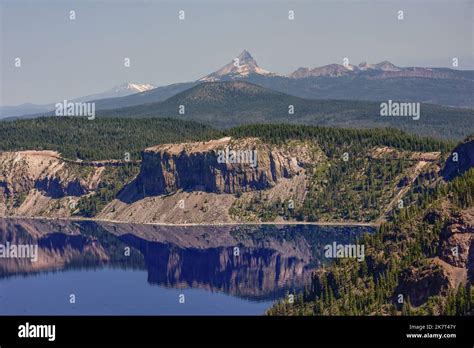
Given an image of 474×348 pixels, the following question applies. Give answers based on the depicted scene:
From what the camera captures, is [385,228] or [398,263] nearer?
[398,263]

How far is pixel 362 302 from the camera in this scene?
11388cm

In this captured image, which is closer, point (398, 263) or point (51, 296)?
point (398, 263)

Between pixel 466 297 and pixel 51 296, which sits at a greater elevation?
pixel 466 297
